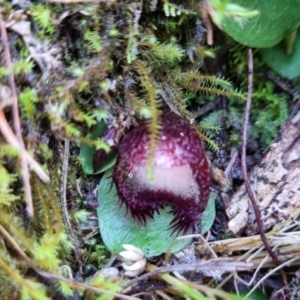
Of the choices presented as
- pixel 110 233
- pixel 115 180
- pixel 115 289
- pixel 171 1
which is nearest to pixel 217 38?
pixel 171 1

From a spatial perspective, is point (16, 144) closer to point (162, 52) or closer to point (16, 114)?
point (16, 114)

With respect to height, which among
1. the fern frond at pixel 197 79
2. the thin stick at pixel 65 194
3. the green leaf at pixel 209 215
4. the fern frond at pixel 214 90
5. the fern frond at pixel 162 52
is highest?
the fern frond at pixel 162 52

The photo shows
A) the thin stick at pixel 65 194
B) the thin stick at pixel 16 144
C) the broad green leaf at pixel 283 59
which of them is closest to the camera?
the thin stick at pixel 16 144

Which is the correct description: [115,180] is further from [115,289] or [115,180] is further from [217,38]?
[217,38]

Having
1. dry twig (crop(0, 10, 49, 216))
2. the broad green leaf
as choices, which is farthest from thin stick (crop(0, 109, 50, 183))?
the broad green leaf

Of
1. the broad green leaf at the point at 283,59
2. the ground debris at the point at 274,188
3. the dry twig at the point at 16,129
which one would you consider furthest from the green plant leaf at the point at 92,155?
the broad green leaf at the point at 283,59

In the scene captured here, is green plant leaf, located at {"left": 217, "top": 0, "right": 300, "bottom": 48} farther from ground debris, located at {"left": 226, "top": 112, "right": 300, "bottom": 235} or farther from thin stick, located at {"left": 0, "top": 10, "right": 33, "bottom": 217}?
thin stick, located at {"left": 0, "top": 10, "right": 33, "bottom": 217}

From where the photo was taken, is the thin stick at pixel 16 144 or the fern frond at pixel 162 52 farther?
the fern frond at pixel 162 52

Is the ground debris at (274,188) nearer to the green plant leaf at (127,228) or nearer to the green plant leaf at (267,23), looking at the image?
the green plant leaf at (127,228)

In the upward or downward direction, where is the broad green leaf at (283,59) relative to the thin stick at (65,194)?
upward
